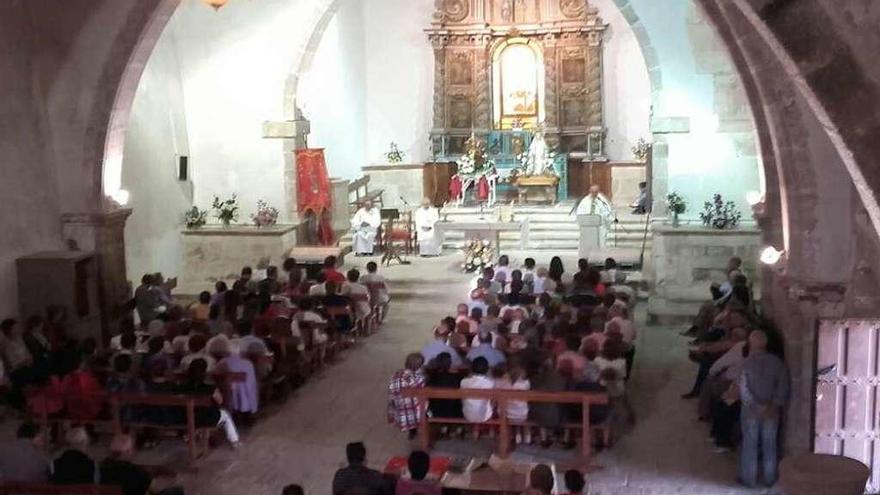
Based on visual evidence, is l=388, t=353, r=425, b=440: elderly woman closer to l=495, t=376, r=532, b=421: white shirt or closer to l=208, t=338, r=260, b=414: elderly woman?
l=495, t=376, r=532, b=421: white shirt

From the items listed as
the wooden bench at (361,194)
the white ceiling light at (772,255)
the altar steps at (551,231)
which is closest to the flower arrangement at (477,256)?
the altar steps at (551,231)

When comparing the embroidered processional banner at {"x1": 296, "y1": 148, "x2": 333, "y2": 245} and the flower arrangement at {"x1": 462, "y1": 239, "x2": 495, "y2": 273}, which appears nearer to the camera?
the embroidered processional banner at {"x1": 296, "y1": 148, "x2": 333, "y2": 245}

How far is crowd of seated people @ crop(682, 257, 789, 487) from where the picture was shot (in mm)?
8719

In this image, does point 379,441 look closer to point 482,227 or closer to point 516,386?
point 516,386

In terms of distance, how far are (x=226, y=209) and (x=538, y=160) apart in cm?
776

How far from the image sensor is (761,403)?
8734 mm

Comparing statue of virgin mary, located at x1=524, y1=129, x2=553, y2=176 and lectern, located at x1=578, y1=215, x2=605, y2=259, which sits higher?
statue of virgin mary, located at x1=524, y1=129, x2=553, y2=176

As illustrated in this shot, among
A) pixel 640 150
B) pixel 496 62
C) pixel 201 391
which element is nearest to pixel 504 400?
pixel 201 391

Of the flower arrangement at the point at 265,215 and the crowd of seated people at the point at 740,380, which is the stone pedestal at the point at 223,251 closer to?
the flower arrangement at the point at 265,215

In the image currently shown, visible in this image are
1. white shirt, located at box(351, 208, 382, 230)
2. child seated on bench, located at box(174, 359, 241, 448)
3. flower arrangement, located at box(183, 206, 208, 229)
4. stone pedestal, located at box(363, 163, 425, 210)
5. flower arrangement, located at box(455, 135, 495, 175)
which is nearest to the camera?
child seated on bench, located at box(174, 359, 241, 448)

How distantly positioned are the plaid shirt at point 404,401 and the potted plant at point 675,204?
747cm

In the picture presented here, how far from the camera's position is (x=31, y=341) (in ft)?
37.1

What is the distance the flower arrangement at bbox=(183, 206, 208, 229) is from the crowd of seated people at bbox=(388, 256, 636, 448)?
7330mm

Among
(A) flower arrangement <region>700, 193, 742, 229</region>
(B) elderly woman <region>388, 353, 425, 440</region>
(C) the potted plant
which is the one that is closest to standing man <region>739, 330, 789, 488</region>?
(B) elderly woman <region>388, 353, 425, 440</region>
